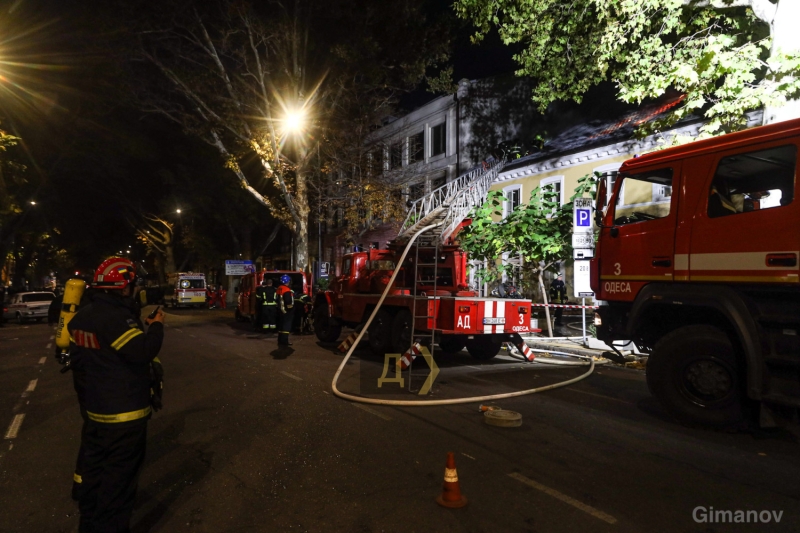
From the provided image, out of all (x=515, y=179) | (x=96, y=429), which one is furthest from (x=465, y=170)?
(x=96, y=429)

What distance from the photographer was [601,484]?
Result: 4020 millimetres

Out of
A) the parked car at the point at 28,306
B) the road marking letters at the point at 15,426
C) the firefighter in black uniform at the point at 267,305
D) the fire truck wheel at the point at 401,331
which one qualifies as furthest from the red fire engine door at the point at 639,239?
the parked car at the point at 28,306

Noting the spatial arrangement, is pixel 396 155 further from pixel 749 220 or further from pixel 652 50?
pixel 749 220

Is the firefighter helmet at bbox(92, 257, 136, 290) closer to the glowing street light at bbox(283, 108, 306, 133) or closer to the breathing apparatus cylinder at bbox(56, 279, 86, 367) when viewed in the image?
the breathing apparatus cylinder at bbox(56, 279, 86, 367)

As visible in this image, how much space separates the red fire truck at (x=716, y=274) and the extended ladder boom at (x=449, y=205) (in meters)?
5.61

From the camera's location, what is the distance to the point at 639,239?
6180mm

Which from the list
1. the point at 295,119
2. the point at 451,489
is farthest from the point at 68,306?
the point at 295,119

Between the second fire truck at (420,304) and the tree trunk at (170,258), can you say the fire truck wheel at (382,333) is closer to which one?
the second fire truck at (420,304)

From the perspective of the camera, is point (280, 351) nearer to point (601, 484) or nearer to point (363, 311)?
point (363, 311)

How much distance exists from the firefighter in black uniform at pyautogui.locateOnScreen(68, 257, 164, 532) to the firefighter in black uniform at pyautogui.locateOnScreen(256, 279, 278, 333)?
30.0ft

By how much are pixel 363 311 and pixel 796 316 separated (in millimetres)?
7859

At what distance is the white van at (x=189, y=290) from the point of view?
Answer: 100.0 feet

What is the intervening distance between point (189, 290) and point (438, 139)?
17.6 m

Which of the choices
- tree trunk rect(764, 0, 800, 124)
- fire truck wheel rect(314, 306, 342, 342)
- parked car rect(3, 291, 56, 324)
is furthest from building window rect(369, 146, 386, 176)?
tree trunk rect(764, 0, 800, 124)
